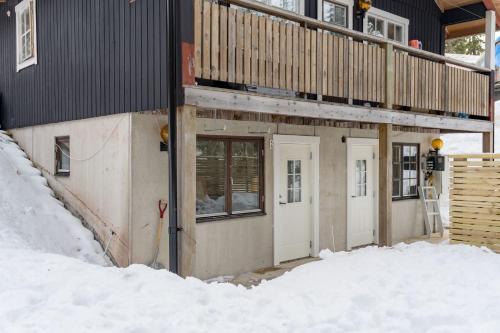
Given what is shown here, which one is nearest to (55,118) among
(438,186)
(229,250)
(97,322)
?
(229,250)

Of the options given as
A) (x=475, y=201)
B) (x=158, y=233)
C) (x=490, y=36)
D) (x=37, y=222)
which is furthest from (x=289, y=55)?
(x=490, y=36)

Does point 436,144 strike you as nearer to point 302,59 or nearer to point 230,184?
point 302,59

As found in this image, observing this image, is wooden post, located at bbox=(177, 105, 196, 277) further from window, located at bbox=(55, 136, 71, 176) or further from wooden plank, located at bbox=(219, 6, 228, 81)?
window, located at bbox=(55, 136, 71, 176)

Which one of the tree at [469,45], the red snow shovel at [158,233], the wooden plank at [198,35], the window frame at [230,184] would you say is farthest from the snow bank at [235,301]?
the tree at [469,45]

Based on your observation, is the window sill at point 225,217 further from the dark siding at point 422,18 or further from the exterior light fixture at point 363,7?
the dark siding at point 422,18

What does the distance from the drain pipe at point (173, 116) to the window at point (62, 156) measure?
146 inches

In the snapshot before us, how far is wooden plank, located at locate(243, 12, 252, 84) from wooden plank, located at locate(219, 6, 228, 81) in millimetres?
310

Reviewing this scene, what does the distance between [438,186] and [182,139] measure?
8.32 metres

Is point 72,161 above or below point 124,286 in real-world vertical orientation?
above

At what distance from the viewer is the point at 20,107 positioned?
33.9 feet

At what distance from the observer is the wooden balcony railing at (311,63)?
5.54 meters

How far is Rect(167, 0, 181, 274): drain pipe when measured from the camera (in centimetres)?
520

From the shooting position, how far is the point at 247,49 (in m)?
5.84

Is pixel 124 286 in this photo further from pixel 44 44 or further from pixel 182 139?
pixel 44 44
